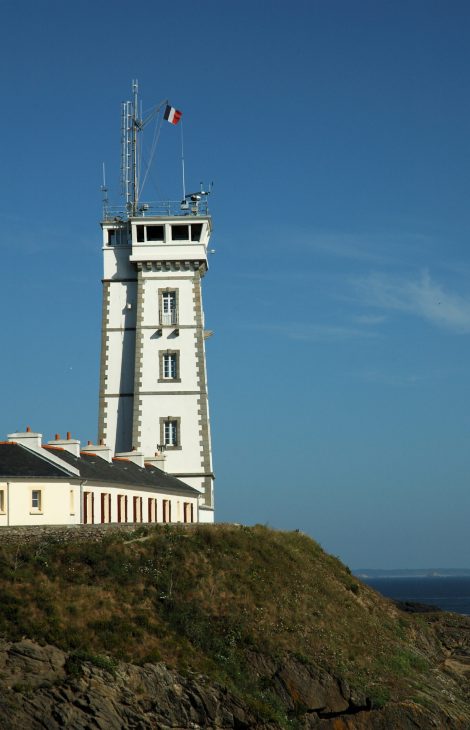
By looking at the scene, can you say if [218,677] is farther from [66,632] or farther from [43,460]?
[43,460]

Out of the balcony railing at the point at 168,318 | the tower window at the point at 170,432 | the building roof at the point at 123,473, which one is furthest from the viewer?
the balcony railing at the point at 168,318

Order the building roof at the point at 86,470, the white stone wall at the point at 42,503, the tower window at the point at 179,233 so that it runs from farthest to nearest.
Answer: the tower window at the point at 179,233 → the building roof at the point at 86,470 → the white stone wall at the point at 42,503

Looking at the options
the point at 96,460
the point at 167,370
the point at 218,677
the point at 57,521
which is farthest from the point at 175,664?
the point at 167,370

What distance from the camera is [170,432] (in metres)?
69.2

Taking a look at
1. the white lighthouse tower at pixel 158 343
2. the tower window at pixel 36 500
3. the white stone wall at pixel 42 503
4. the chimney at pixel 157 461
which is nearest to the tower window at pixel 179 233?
the white lighthouse tower at pixel 158 343

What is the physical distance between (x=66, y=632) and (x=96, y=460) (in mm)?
17492

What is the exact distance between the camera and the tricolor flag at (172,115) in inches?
2884

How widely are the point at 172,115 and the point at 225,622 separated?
3713 cm

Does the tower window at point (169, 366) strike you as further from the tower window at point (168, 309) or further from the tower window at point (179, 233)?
the tower window at point (179, 233)

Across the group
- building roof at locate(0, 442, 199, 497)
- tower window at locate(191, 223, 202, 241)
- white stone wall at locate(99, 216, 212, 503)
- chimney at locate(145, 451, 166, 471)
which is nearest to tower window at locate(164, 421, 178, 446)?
white stone wall at locate(99, 216, 212, 503)

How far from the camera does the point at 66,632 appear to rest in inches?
1662

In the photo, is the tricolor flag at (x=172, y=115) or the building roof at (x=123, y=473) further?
the tricolor flag at (x=172, y=115)

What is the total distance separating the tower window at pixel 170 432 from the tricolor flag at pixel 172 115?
62.1ft

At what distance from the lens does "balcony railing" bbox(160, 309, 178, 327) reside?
233 ft
